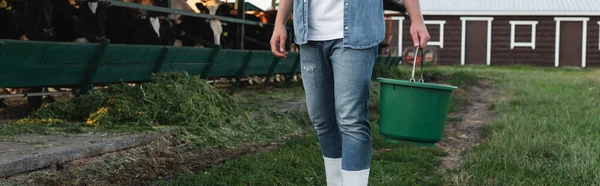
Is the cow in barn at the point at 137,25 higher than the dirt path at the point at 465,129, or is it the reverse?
the cow in barn at the point at 137,25

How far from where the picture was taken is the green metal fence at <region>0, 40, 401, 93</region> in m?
6.27

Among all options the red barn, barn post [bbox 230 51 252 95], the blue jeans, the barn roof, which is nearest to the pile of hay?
the blue jeans

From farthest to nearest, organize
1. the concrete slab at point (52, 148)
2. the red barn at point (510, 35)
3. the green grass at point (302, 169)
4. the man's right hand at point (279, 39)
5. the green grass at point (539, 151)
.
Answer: the red barn at point (510, 35) → the green grass at point (539, 151) → the green grass at point (302, 169) → the concrete slab at point (52, 148) → the man's right hand at point (279, 39)

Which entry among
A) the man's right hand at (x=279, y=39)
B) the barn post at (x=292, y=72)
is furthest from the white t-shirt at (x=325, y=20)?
the barn post at (x=292, y=72)

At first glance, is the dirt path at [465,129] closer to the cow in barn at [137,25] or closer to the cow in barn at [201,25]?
the cow in barn at [201,25]

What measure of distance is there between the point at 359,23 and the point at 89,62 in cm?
408

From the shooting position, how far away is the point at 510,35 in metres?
32.7

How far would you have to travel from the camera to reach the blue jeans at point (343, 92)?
11.5ft

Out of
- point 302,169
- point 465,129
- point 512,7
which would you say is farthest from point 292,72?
point 512,7

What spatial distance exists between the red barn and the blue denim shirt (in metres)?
28.8

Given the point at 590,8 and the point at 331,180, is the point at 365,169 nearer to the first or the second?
the point at 331,180

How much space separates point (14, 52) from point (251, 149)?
181cm

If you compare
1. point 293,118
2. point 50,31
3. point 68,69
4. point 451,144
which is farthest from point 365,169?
point 50,31

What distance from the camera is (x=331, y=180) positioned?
3799 mm
